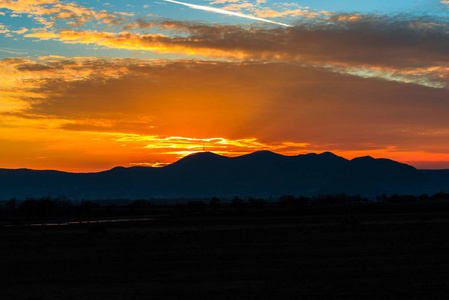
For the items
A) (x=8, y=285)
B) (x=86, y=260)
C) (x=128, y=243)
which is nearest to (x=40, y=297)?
(x=8, y=285)

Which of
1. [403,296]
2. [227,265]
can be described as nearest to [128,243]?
[227,265]

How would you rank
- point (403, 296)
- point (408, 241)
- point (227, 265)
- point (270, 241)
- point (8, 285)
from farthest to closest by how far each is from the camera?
point (270, 241) < point (408, 241) < point (227, 265) < point (8, 285) < point (403, 296)

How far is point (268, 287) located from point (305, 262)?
27.6 ft

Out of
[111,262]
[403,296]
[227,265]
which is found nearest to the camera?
[403,296]

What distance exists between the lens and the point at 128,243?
Answer: 1772 inches

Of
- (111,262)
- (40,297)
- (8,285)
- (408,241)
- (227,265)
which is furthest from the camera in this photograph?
(408,241)

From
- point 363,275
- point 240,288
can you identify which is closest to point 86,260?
point 240,288

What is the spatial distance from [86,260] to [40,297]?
1285 cm

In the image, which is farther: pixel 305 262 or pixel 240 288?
pixel 305 262

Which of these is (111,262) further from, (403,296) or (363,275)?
(403,296)

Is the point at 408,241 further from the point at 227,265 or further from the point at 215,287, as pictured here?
the point at 215,287

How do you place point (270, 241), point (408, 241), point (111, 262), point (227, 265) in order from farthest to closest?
point (270, 241) → point (408, 241) → point (111, 262) → point (227, 265)

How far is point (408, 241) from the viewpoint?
39.9 meters

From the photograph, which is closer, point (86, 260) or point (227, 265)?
point (227, 265)
